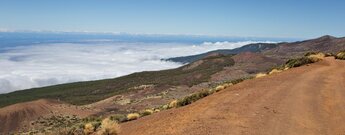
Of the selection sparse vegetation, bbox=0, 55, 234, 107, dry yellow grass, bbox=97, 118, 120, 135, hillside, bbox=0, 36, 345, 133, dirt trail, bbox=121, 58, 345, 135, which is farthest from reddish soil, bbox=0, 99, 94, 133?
dry yellow grass, bbox=97, 118, 120, 135

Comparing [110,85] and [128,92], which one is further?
[110,85]

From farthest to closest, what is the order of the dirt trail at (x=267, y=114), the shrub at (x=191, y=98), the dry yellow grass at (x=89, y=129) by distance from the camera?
1. the shrub at (x=191, y=98)
2. the dry yellow grass at (x=89, y=129)
3. the dirt trail at (x=267, y=114)

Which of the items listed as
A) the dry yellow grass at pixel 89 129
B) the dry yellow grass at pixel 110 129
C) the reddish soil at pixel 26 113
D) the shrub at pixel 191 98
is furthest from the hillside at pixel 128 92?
the dry yellow grass at pixel 110 129

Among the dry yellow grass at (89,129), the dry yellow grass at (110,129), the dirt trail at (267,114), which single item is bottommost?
the dry yellow grass at (89,129)

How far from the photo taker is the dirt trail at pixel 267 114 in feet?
41.3

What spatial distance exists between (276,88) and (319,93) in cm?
211

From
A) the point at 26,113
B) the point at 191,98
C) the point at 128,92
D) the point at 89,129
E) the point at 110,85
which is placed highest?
the point at 191,98

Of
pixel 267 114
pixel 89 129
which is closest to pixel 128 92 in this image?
pixel 89 129

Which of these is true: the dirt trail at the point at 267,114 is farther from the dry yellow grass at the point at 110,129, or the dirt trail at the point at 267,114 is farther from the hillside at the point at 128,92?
the hillside at the point at 128,92

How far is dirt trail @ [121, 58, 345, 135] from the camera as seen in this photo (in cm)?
1259

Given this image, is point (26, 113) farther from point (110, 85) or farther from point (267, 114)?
point (267, 114)

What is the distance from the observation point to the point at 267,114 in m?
14.4

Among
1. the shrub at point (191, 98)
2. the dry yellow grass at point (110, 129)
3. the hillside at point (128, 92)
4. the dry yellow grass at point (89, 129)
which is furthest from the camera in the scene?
the hillside at point (128, 92)

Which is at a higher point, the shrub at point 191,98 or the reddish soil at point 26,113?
the shrub at point 191,98
